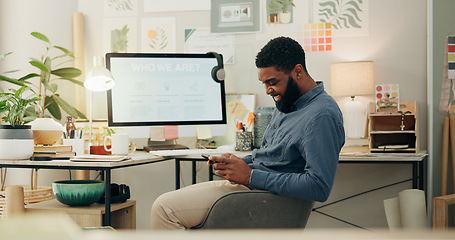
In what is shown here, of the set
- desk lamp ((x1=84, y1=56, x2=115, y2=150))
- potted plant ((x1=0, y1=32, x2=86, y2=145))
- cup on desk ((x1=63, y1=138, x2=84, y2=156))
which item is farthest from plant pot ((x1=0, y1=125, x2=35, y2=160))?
potted plant ((x1=0, y1=32, x2=86, y2=145))

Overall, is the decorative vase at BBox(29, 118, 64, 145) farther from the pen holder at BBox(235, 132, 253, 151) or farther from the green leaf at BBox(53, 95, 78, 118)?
the pen holder at BBox(235, 132, 253, 151)

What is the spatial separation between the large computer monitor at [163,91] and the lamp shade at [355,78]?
27.6 inches

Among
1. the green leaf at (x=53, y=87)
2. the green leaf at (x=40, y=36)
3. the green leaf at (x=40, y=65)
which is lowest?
the green leaf at (x=53, y=87)

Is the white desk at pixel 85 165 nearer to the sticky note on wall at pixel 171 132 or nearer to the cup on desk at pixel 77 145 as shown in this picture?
the cup on desk at pixel 77 145

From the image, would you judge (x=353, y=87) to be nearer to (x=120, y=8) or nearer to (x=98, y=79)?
(x=98, y=79)

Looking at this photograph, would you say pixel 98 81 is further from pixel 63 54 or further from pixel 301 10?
pixel 301 10

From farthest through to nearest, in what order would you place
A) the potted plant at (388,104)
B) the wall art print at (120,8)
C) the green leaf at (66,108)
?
the wall art print at (120,8)
the green leaf at (66,108)
the potted plant at (388,104)

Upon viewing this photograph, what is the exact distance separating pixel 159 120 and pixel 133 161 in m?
0.63


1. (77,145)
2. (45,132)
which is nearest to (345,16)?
(77,145)

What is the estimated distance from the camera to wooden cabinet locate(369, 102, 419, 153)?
8.38 feet

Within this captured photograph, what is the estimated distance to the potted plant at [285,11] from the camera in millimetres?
3066

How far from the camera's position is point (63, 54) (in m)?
3.27

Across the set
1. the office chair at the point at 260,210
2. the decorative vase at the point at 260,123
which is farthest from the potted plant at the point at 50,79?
the office chair at the point at 260,210

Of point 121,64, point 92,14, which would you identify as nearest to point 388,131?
point 121,64
